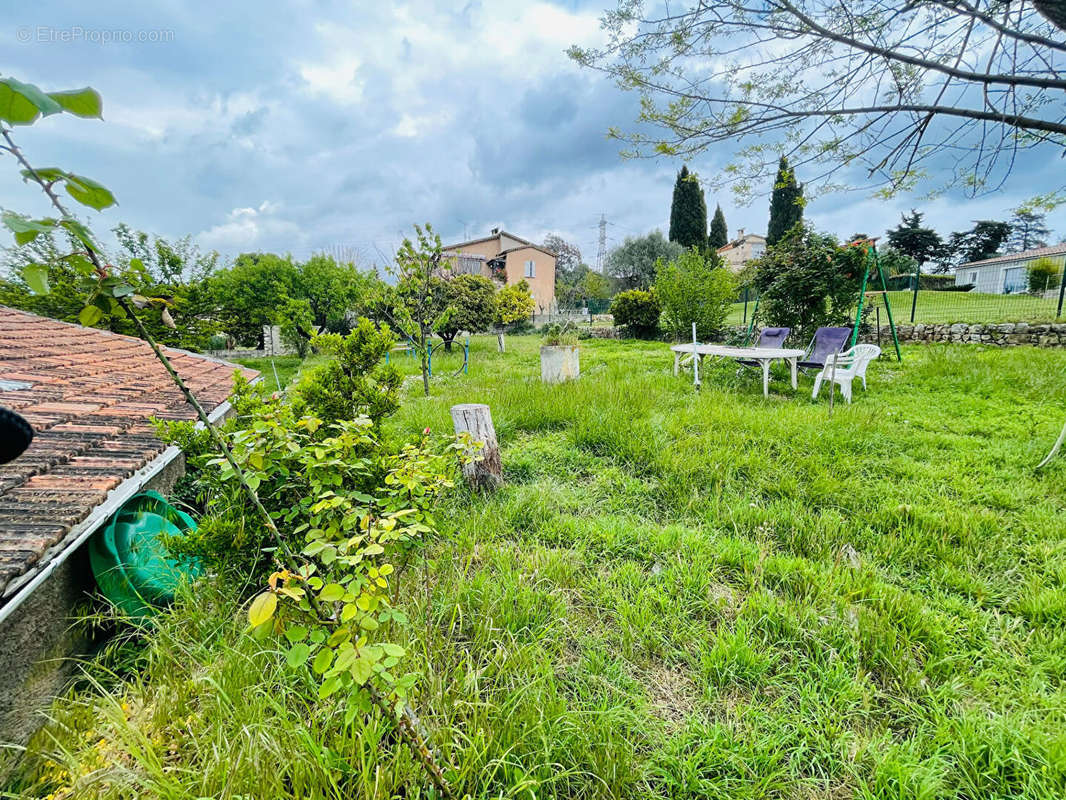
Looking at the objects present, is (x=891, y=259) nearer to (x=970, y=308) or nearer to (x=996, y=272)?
(x=970, y=308)

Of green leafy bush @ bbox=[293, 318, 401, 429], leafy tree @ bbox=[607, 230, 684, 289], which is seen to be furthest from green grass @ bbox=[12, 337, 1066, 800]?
leafy tree @ bbox=[607, 230, 684, 289]

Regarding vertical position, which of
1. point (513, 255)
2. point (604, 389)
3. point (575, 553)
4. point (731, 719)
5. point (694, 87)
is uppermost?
point (513, 255)

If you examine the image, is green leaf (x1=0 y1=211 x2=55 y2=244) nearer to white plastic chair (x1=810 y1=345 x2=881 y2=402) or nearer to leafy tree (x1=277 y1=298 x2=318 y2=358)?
white plastic chair (x1=810 y1=345 x2=881 y2=402)

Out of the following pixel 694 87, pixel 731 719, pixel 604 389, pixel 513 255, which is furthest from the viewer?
pixel 513 255

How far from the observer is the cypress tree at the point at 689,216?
97.2 feet

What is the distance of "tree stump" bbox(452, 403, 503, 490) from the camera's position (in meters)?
3.47

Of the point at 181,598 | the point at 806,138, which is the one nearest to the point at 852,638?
the point at 181,598

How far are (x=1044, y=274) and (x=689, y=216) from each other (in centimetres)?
1872

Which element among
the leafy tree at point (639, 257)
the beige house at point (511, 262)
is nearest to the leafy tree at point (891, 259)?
the leafy tree at point (639, 257)

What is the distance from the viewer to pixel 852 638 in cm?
198

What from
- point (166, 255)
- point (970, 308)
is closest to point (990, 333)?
point (970, 308)

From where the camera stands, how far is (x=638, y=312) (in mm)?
15047

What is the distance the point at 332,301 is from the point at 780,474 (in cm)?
1565

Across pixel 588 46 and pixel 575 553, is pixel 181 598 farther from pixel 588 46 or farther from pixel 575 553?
pixel 588 46
